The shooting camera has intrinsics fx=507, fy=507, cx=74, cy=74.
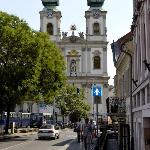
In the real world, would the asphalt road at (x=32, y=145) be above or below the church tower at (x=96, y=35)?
below

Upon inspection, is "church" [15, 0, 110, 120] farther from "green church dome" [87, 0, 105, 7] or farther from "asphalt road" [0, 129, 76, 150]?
"asphalt road" [0, 129, 76, 150]

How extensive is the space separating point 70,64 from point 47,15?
10.6 m

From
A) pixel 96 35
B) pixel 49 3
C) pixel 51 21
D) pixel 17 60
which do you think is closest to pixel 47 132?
pixel 17 60

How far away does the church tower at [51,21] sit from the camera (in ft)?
324

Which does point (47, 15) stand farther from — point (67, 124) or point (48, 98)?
point (48, 98)

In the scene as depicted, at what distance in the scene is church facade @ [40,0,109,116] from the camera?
97.3 meters

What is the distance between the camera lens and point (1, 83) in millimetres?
42188

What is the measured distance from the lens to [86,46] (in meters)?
99.2

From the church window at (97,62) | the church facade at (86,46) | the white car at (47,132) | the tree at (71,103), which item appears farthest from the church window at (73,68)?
the white car at (47,132)

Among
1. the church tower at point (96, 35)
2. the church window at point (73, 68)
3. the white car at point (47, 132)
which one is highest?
the church tower at point (96, 35)

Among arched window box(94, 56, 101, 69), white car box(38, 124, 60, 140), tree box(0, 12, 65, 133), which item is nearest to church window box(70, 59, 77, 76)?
arched window box(94, 56, 101, 69)

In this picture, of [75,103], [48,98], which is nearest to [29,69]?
[48,98]

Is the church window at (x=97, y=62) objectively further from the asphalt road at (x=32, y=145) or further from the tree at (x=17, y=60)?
the asphalt road at (x=32, y=145)

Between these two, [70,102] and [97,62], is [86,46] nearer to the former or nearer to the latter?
[97,62]
